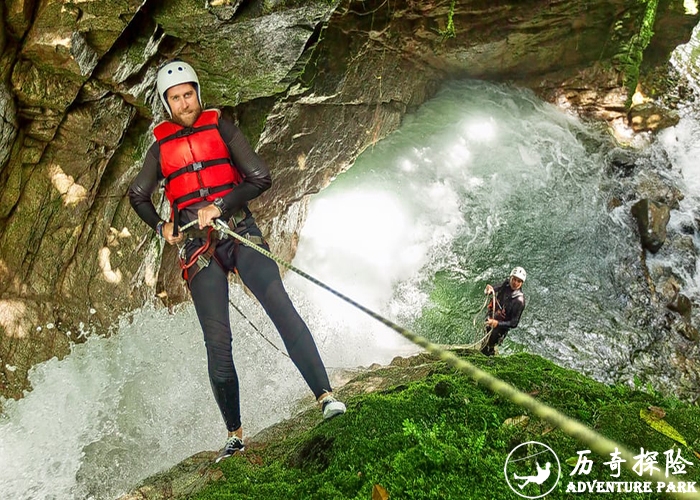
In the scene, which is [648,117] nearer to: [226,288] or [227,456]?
[226,288]

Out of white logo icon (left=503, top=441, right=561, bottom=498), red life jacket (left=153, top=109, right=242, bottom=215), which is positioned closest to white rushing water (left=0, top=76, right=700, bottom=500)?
red life jacket (left=153, top=109, right=242, bottom=215)

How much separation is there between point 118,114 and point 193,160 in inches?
82.3

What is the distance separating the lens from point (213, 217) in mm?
3707

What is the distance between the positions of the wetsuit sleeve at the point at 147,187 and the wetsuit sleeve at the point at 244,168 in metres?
0.66

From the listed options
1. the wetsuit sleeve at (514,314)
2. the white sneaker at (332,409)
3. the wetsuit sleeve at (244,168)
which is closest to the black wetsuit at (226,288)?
the wetsuit sleeve at (244,168)

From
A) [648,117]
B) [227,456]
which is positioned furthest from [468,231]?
[227,456]

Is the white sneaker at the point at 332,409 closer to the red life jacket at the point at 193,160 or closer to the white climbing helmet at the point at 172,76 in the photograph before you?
the red life jacket at the point at 193,160

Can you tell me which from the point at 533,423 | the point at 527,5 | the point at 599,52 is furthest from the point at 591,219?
the point at 533,423

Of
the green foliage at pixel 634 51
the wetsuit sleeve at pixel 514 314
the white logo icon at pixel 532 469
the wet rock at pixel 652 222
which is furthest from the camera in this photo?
the wet rock at pixel 652 222

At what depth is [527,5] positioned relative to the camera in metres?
9.95

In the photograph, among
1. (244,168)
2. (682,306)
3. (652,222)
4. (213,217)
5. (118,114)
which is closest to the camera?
(213,217)

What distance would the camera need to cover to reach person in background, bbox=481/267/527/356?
764cm

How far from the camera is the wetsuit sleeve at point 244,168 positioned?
152 inches

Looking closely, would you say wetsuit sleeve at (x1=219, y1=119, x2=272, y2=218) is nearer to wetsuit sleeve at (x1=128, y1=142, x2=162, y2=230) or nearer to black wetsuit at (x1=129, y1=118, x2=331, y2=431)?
black wetsuit at (x1=129, y1=118, x2=331, y2=431)
